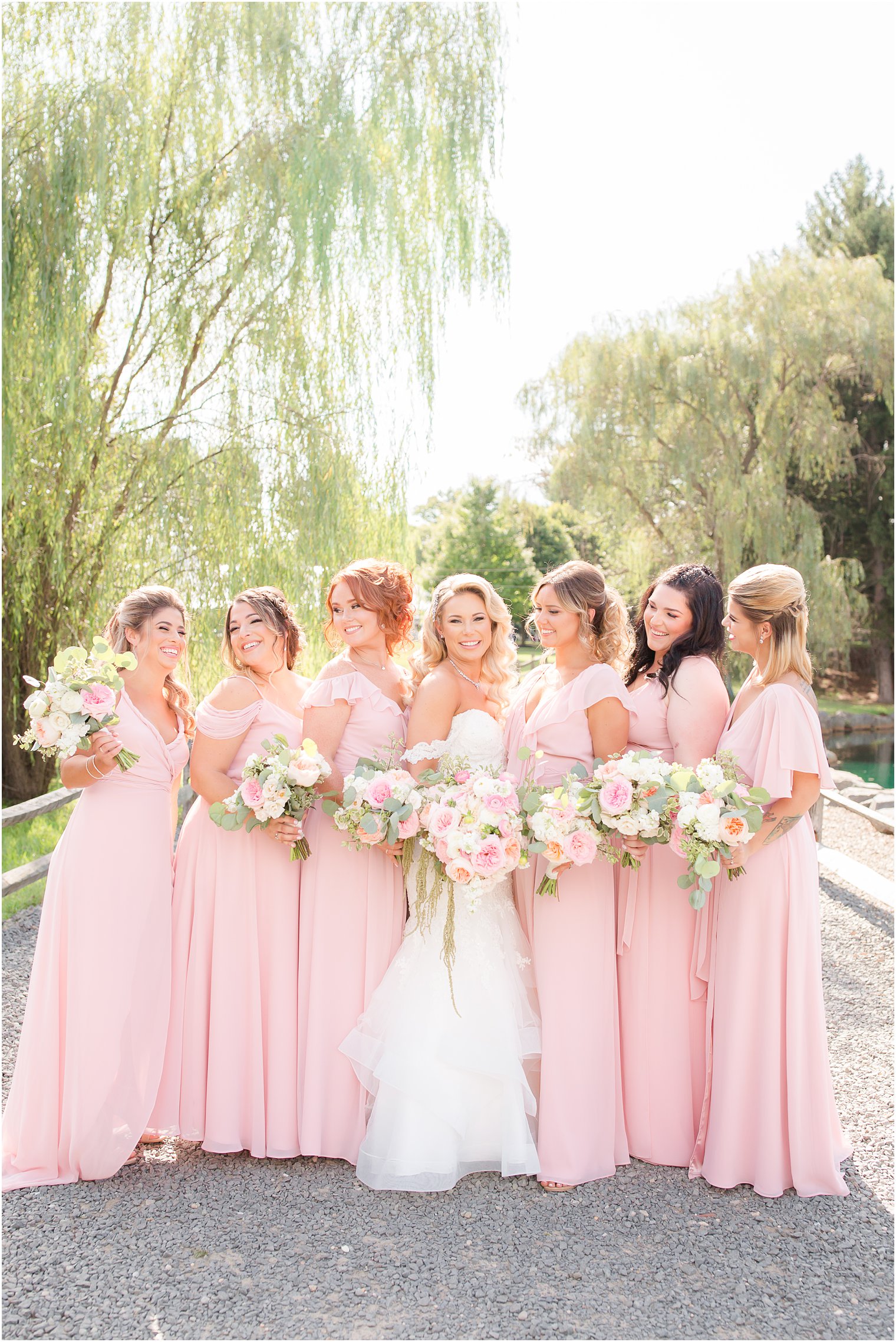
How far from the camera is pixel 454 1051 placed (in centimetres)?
336

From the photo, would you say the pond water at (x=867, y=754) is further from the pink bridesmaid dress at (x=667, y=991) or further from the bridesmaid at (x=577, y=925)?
the bridesmaid at (x=577, y=925)

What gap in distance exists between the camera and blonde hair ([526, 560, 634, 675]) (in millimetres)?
3625

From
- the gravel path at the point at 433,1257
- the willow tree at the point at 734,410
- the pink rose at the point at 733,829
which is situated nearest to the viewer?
the gravel path at the point at 433,1257

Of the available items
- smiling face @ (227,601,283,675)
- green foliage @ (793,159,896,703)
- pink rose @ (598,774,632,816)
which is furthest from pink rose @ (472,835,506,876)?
green foliage @ (793,159,896,703)

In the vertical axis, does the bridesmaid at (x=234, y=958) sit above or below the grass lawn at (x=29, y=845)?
above

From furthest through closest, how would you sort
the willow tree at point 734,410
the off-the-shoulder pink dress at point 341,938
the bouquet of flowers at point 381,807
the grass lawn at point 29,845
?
the willow tree at point 734,410 → the grass lawn at point 29,845 → the off-the-shoulder pink dress at point 341,938 → the bouquet of flowers at point 381,807

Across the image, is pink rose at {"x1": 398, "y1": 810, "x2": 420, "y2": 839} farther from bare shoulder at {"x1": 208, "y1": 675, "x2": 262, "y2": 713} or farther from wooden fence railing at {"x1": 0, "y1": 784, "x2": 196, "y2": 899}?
wooden fence railing at {"x1": 0, "y1": 784, "x2": 196, "y2": 899}

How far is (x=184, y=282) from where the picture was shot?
356 inches

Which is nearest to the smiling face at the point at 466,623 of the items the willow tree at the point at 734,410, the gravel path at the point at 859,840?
the gravel path at the point at 859,840

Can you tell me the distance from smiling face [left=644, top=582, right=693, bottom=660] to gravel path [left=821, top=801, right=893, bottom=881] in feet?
18.9

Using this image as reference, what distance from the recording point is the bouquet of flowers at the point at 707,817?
3072 millimetres

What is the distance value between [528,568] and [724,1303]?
99.9 feet

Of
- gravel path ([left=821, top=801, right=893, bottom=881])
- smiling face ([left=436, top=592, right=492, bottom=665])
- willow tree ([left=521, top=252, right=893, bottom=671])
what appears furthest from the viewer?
willow tree ([left=521, top=252, right=893, bottom=671])

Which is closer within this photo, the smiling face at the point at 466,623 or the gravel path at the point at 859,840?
the smiling face at the point at 466,623
